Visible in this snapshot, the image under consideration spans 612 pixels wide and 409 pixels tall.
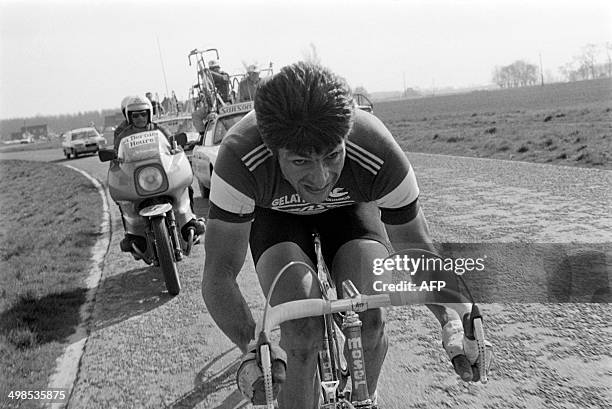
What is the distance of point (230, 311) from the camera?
7.35 ft

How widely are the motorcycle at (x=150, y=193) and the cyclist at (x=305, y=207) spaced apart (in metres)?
3.15

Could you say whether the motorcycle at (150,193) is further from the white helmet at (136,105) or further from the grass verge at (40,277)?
the grass verge at (40,277)

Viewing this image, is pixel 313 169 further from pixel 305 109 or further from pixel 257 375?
pixel 257 375

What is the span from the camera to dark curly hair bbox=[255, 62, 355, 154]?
1929 millimetres

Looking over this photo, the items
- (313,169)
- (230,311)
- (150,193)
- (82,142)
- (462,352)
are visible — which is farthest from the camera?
(82,142)

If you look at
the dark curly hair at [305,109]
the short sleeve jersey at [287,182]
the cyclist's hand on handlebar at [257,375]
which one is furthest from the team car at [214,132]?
the cyclist's hand on handlebar at [257,375]

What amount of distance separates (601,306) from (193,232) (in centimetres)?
391

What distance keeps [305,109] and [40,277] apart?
19.0 feet

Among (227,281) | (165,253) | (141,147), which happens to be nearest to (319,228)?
(227,281)

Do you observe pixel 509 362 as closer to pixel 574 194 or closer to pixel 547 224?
pixel 547 224

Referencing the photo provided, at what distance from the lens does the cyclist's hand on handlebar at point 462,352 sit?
1.78 meters

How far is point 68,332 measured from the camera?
199 inches

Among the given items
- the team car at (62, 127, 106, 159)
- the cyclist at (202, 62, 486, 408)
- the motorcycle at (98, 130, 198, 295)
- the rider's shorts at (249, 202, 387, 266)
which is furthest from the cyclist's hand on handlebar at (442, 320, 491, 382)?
the team car at (62, 127, 106, 159)

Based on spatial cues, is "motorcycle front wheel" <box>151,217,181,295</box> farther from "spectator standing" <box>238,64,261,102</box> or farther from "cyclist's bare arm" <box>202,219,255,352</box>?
"spectator standing" <box>238,64,261,102</box>
